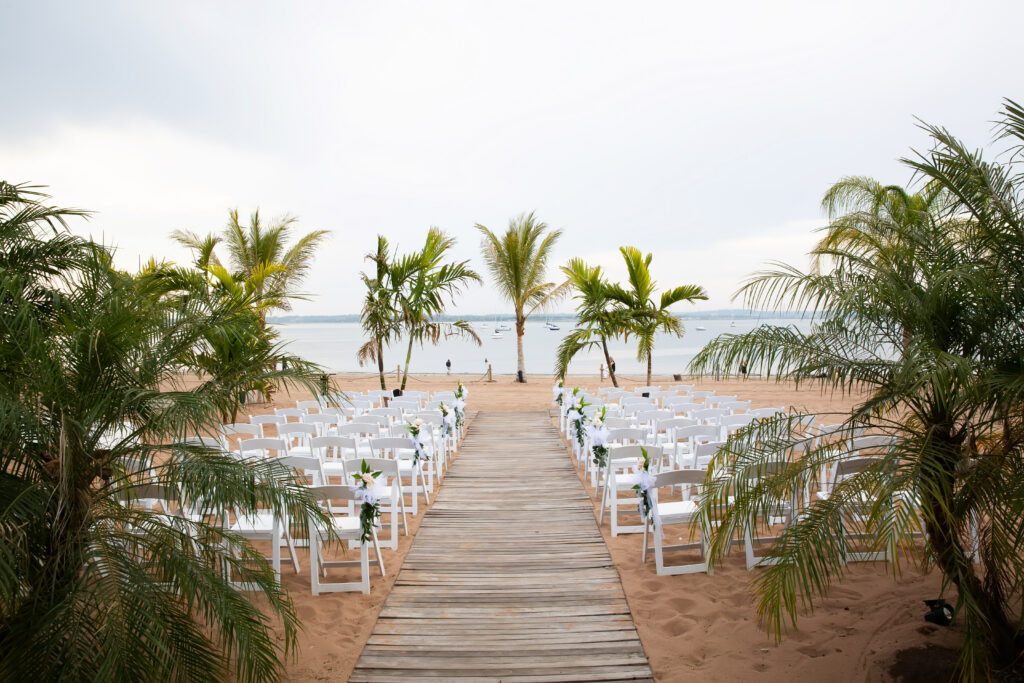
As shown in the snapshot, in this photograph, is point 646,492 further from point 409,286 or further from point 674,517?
point 409,286

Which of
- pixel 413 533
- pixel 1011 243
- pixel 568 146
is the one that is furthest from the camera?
pixel 568 146

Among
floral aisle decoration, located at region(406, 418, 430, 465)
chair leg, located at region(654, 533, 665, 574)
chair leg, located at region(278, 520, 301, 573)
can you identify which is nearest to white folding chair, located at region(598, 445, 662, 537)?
chair leg, located at region(654, 533, 665, 574)

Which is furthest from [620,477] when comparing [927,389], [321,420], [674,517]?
[321,420]

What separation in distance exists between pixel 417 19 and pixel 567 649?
1316 centimetres

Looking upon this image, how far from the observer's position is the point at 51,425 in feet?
9.30

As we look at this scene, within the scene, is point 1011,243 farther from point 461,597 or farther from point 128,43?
point 128,43

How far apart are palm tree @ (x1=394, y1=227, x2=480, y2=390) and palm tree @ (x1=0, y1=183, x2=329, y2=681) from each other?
9692mm

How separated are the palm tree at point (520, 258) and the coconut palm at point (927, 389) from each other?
16.9m

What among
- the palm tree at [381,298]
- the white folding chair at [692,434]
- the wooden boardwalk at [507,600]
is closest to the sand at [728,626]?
the wooden boardwalk at [507,600]

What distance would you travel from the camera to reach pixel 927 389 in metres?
2.77

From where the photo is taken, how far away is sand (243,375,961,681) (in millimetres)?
3201

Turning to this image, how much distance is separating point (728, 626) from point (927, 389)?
2037 millimetres

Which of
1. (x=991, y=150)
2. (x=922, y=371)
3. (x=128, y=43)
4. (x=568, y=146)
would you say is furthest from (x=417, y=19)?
(x=922, y=371)

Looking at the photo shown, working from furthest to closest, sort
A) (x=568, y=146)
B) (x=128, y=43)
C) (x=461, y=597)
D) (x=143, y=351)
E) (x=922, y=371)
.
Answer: (x=568, y=146), (x=128, y=43), (x=461, y=597), (x=143, y=351), (x=922, y=371)
